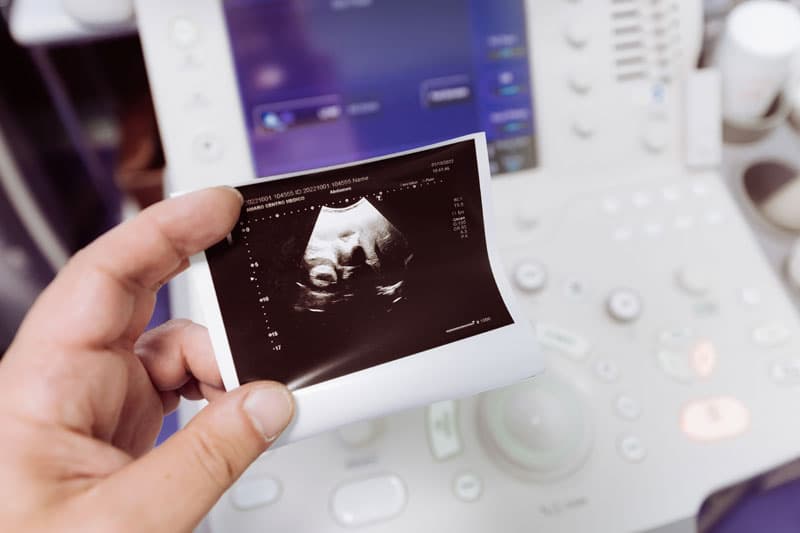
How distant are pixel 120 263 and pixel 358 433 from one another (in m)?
0.21

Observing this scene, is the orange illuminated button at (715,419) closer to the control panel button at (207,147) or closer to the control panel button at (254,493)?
the control panel button at (254,493)

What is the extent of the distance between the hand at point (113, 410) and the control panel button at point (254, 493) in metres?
0.08

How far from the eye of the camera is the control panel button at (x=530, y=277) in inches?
21.2

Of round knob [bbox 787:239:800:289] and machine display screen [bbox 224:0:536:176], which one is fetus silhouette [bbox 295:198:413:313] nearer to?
machine display screen [bbox 224:0:536:176]

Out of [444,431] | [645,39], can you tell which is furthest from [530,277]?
[645,39]

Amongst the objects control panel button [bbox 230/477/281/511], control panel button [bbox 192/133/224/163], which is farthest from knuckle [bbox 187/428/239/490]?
control panel button [bbox 192/133/224/163]

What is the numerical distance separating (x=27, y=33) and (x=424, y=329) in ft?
1.50

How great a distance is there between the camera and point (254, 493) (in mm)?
465

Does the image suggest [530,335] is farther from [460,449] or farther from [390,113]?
[390,113]

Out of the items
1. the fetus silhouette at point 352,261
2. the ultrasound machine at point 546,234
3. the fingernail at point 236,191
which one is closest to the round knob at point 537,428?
the ultrasound machine at point 546,234

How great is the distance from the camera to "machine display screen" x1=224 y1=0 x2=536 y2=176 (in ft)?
1.71

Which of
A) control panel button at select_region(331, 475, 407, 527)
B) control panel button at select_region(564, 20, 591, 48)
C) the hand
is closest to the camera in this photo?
the hand

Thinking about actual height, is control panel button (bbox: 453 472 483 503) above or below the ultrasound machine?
below

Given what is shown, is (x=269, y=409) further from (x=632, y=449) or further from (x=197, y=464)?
(x=632, y=449)
